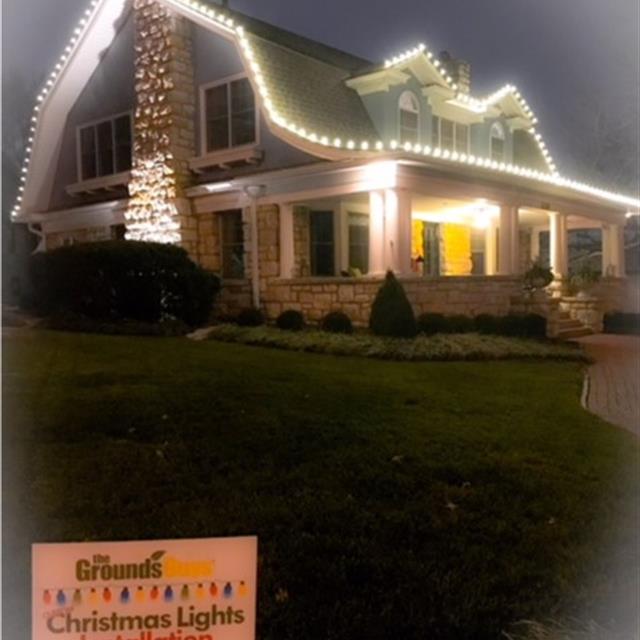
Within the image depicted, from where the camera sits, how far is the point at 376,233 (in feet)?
17.8

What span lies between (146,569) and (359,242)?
434 cm

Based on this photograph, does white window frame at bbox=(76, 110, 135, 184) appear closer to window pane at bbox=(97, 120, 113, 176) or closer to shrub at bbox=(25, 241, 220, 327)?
window pane at bbox=(97, 120, 113, 176)

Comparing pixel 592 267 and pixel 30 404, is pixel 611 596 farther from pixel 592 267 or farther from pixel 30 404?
pixel 592 267

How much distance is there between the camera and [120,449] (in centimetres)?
246

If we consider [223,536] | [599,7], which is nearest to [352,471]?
[223,536]

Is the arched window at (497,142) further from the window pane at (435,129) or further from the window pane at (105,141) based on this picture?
the window pane at (105,141)

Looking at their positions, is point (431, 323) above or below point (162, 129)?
below

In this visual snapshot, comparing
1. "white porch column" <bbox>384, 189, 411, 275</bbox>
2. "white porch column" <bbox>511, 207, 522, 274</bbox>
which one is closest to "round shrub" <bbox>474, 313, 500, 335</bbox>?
"white porch column" <bbox>384, 189, 411, 275</bbox>

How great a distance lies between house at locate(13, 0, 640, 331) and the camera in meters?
3.86

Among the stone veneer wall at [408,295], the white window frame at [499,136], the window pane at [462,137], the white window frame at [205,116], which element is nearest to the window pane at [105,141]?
the stone veneer wall at [408,295]

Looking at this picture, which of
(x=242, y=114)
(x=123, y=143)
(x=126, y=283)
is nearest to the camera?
(x=126, y=283)

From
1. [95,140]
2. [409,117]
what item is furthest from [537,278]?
[95,140]

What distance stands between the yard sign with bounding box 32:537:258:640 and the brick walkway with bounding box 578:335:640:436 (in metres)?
1.93

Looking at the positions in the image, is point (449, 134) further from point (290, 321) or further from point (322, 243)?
point (290, 321)
